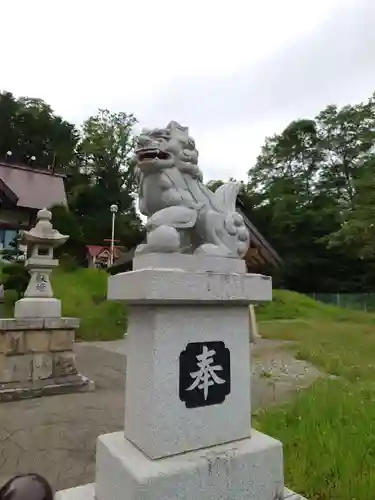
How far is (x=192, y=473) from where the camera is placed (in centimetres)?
164

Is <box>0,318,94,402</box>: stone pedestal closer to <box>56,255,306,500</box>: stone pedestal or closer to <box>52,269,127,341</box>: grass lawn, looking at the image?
<box>56,255,306,500</box>: stone pedestal

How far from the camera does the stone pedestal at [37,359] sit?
4.64 meters

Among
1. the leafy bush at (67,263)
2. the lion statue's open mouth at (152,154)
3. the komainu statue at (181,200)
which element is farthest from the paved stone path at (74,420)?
the leafy bush at (67,263)

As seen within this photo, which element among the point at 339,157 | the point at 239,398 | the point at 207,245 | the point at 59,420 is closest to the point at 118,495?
the point at 239,398

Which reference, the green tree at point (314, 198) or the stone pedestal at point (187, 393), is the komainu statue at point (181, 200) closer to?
the stone pedestal at point (187, 393)

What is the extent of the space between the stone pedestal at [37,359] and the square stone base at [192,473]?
306 centimetres

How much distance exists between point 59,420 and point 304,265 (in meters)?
21.5

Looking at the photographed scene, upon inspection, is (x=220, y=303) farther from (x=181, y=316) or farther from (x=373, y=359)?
(x=373, y=359)

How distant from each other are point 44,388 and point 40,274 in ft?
5.10

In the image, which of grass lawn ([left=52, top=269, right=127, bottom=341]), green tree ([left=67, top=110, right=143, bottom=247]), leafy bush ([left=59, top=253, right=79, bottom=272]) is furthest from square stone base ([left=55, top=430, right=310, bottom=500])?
green tree ([left=67, top=110, right=143, bottom=247])

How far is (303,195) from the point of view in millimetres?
24453

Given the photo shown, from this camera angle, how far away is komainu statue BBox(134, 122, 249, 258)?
6.41ft

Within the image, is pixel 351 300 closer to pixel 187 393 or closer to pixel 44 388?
pixel 44 388

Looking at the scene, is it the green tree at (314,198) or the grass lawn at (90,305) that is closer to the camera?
the grass lawn at (90,305)
